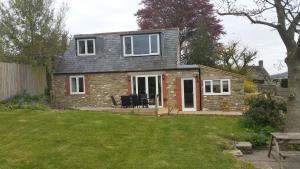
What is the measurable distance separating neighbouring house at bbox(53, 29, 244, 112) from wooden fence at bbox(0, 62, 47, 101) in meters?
1.15

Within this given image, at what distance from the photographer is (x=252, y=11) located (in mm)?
12008

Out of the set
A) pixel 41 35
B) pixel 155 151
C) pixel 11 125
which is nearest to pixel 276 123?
pixel 155 151

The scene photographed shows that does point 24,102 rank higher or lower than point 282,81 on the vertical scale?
lower

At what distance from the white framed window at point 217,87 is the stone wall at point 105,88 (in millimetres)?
665

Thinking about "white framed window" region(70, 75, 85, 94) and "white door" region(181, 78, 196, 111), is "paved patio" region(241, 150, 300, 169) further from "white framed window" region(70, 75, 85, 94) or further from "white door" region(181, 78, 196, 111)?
"white framed window" region(70, 75, 85, 94)

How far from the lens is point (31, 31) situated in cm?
2336

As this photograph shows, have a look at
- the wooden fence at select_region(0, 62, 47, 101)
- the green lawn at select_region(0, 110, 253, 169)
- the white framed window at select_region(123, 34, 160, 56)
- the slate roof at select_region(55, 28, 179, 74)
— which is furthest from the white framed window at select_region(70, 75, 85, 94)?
the green lawn at select_region(0, 110, 253, 169)

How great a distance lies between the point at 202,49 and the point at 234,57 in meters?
7.07

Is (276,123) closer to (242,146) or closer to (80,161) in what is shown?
(242,146)

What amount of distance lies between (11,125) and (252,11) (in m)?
9.63

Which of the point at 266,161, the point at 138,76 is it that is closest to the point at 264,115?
the point at 266,161

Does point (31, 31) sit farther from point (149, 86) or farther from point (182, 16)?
point (182, 16)

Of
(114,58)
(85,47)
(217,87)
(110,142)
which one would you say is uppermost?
(85,47)

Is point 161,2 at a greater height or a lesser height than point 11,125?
greater
